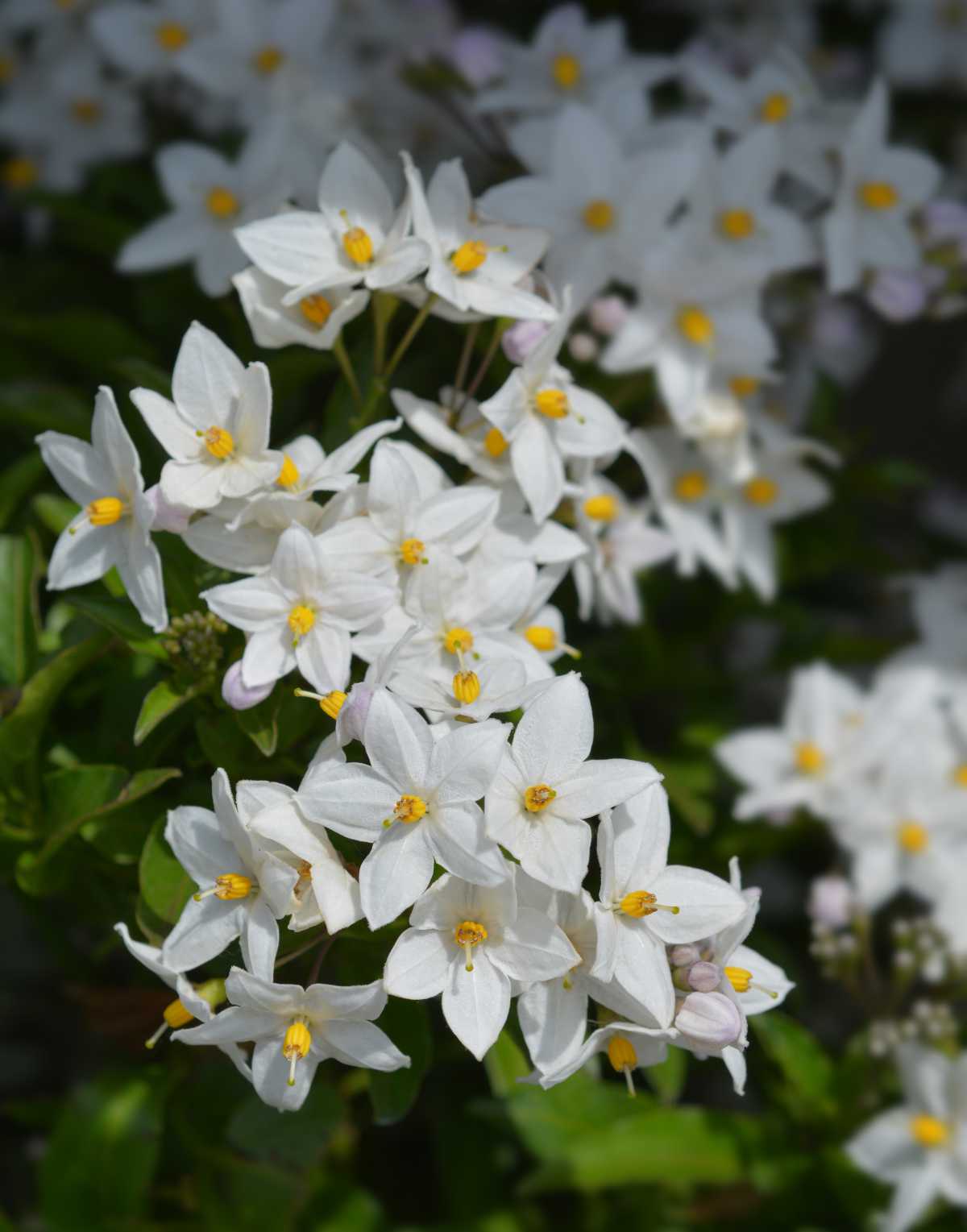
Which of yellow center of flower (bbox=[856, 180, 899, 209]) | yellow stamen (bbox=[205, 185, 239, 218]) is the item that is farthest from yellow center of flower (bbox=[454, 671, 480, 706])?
yellow center of flower (bbox=[856, 180, 899, 209])

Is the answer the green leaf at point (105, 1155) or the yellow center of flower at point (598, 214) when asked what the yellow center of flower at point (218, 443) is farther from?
the green leaf at point (105, 1155)

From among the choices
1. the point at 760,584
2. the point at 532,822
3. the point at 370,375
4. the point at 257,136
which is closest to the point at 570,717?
the point at 532,822

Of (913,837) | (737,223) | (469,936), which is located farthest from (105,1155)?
(737,223)

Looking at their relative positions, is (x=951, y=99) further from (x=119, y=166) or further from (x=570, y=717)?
(x=570, y=717)

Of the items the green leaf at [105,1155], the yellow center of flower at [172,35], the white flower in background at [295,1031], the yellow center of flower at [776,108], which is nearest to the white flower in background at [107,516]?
the white flower in background at [295,1031]

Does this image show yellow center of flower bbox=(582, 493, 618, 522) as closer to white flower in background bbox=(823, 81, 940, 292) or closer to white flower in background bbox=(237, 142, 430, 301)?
white flower in background bbox=(237, 142, 430, 301)

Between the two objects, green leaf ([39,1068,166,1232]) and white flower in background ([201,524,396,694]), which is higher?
white flower in background ([201,524,396,694])
